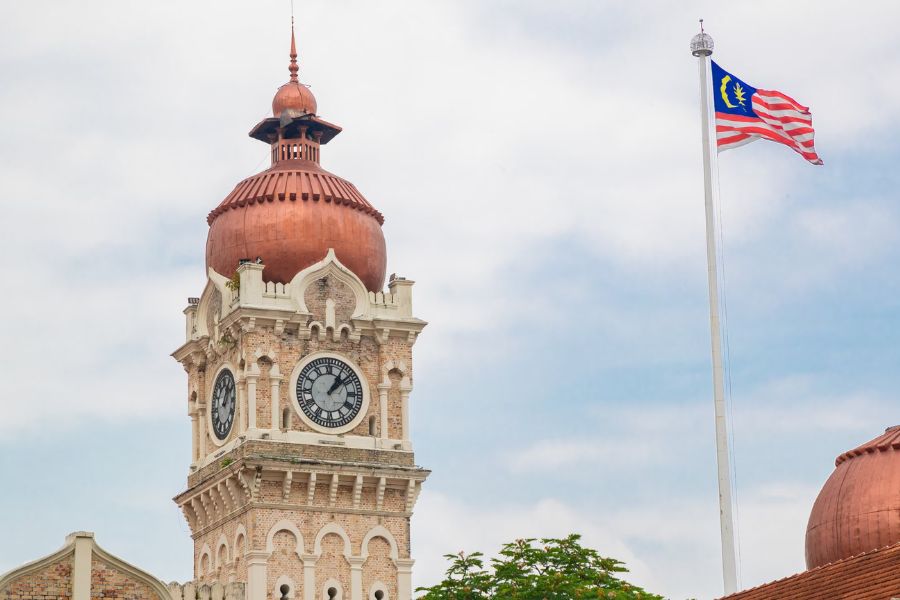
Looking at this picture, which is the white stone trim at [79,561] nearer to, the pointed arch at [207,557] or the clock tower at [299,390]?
the clock tower at [299,390]

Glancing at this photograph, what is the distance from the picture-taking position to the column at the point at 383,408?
8025 cm

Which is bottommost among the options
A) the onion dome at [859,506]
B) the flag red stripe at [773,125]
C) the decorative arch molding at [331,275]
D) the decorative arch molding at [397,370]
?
the onion dome at [859,506]

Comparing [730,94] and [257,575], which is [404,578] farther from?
[730,94]

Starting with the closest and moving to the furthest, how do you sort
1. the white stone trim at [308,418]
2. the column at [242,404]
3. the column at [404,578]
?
the column at [242,404] → the column at [404,578] → the white stone trim at [308,418]

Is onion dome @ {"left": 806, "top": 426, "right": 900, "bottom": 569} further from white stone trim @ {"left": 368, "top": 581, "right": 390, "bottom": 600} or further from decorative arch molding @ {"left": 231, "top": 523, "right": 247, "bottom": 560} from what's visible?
decorative arch molding @ {"left": 231, "top": 523, "right": 247, "bottom": 560}

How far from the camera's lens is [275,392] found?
78.8m

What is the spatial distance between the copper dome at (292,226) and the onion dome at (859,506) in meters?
27.5

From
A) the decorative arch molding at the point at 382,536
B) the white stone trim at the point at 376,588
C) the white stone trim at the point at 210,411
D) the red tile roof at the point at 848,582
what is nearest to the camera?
the red tile roof at the point at 848,582

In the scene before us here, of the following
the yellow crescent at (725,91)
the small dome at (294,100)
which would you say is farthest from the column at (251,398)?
the yellow crescent at (725,91)

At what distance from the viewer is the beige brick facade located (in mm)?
77438

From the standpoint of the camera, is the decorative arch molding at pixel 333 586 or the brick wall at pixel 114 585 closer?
the brick wall at pixel 114 585

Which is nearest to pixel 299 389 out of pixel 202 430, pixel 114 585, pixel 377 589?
pixel 202 430

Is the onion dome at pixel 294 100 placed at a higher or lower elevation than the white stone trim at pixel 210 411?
higher

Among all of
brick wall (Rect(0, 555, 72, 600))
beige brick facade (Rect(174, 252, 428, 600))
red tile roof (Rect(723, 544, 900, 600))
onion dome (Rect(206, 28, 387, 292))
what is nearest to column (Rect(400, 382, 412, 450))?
beige brick facade (Rect(174, 252, 428, 600))
